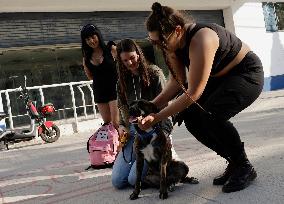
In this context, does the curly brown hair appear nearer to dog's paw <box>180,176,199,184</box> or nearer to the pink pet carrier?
dog's paw <box>180,176,199,184</box>

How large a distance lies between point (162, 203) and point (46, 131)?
6.51m

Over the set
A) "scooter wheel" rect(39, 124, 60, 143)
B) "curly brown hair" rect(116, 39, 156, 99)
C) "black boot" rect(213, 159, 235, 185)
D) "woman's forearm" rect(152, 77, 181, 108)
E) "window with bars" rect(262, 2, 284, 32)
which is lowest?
"scooter wheel" rect(39, 124, 60, 143)

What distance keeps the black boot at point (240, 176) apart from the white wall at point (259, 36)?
14253 millimetres

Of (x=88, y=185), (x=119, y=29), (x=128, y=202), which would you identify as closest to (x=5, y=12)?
(x=119, y=29)

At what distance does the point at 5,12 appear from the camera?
40.1 feet

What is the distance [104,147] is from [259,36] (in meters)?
14.1

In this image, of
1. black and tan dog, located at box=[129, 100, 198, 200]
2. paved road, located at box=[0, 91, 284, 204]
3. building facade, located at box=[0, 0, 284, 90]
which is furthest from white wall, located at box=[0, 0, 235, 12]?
black and tan dog, located at box=[129, 100, 198, 200]

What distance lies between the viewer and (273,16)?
18.2 meters

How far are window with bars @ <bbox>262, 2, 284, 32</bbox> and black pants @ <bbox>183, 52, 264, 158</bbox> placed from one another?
51.4 feet

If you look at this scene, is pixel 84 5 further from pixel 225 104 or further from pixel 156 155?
pixel 225 104

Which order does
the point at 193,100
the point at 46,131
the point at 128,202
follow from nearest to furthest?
the point at 193,100, the point at 128,202, the point at 46,131

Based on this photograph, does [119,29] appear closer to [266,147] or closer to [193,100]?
[266,147]

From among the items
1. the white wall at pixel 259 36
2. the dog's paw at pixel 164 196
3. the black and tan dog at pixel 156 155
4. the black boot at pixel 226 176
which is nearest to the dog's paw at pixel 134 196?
the black and tan dog at pixel 156 155

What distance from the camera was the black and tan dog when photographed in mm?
2991
